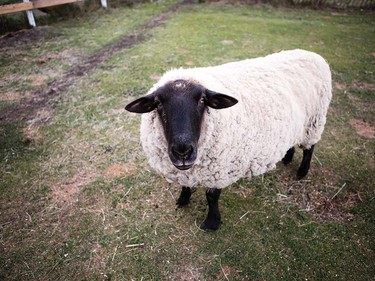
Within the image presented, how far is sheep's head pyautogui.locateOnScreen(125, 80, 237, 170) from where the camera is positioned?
239cm

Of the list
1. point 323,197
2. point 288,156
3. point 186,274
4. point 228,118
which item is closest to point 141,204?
point 186,274

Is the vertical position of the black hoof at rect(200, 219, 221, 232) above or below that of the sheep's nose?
below

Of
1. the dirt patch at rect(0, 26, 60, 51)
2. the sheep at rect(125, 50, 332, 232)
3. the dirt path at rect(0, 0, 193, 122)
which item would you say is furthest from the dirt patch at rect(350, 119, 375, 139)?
the dirt patch at rect(0, 26, 60, 51)

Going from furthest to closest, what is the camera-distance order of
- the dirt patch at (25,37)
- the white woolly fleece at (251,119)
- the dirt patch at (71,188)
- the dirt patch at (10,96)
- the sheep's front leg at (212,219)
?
the dirt patch at (25,37) < the dirt patch at (10,96) < the dirt patch at (71,188) < the sheep's front leg at (212,219) < the white woolly fleece at (251,119)

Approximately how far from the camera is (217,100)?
265cm

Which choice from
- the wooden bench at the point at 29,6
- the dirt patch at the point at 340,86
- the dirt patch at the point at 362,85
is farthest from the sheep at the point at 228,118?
the wooden bench at the point at 29,6

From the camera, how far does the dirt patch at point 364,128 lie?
5.18 metres

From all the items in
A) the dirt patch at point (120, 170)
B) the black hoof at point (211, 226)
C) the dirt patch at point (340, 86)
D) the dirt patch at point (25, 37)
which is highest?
the dirt patch at point (25, 37)

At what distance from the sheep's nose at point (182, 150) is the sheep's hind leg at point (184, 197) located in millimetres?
1347

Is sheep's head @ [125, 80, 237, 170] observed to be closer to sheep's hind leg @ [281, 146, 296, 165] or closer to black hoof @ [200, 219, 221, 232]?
black hoof @ [200, 219, 221, 232]

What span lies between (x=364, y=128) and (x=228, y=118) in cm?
395

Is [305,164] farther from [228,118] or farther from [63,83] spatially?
[63,83]

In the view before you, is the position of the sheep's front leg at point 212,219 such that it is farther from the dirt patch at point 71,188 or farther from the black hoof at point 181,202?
the dirt patch at point 71,188

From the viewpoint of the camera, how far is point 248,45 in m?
8.99
